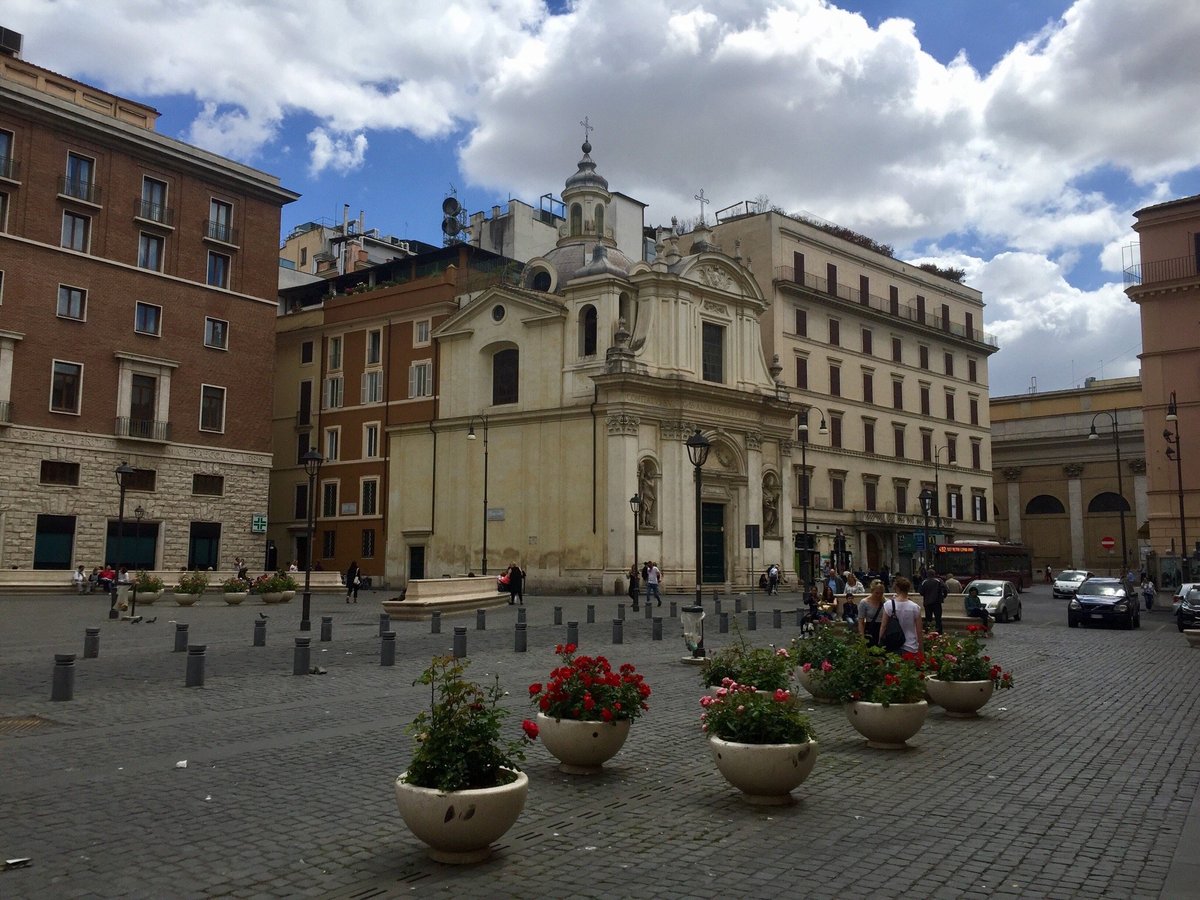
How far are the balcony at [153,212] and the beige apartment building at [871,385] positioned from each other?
29922 mm

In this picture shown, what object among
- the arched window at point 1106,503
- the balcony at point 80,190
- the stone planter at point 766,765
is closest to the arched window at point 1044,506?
the arched window at point 1106,503

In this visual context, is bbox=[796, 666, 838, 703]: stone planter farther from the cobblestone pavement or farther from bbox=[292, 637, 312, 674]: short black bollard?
bbox=[292, 637, 312, 674]: short black bollard

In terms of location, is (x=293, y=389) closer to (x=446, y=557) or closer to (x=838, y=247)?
(x=446, y=557)

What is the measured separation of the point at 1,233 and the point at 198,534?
15.3 meters

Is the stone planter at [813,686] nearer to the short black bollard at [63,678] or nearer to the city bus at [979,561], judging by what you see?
the short black bollard at [63,678]

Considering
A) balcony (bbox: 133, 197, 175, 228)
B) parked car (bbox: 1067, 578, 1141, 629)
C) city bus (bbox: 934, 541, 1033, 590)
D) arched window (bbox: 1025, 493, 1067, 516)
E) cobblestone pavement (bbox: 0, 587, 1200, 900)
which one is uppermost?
balcony (bbox: 133, 197, 175, 228)

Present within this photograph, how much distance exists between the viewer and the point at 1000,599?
107 feet

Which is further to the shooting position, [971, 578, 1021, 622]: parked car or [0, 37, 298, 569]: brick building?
[0, 37, 298, 569]: brick building

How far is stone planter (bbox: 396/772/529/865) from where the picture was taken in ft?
20.9

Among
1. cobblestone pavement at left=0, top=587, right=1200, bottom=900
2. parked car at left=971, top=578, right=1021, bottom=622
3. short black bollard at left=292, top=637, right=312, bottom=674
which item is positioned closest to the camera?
cobblestone pavement at left=0, top=587, right=1200, bottom=900

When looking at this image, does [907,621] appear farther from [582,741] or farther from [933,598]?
[933,598]

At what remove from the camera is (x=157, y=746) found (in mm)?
10492

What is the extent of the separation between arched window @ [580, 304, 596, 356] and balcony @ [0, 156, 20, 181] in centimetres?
2484

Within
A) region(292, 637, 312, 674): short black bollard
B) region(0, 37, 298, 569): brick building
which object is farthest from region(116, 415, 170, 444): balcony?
region(292, 637, 312, 674): short black bollard
